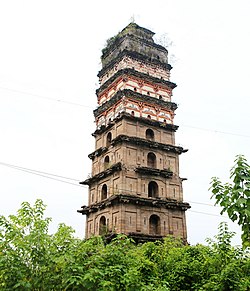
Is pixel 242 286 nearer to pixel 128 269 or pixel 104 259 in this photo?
pixel 128 269

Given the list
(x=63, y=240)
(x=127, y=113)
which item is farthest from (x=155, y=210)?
(x=63, y=240)

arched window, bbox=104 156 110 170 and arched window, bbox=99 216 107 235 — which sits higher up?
arched window, bbox=104 156 110 170

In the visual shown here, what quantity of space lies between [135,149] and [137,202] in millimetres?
5059

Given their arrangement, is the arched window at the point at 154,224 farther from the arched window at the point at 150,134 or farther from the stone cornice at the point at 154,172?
the arched window at the point at 150,134

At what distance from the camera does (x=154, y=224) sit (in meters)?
30.7

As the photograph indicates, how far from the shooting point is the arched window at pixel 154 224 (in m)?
30.2

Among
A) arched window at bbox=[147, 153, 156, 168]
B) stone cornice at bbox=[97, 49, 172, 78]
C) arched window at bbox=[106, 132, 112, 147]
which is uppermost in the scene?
stone cornice at bbox=[97, 49, 172, 78]

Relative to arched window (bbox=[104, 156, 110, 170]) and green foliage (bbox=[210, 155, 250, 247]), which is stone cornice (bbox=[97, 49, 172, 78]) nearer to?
arched window (bbox=[104, 156, 110, 170])

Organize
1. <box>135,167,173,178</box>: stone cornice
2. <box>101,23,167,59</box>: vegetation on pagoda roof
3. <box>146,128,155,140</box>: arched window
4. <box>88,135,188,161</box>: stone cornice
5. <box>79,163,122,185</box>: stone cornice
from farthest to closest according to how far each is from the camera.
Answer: <box>101,23,167,59</box>: vegetation on pagoda roof
<box>146,128,155,140</box>: arched window
<box>88,135,188,161</box>: stone cornice
<box>135,167,173,178</box>: stone cornice
<box>79,163,122,185</box>: stone cornice

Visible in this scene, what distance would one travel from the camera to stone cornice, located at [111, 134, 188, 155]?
31.6m

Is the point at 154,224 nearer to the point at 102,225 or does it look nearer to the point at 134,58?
the point at 102,225

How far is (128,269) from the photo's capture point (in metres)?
9.98

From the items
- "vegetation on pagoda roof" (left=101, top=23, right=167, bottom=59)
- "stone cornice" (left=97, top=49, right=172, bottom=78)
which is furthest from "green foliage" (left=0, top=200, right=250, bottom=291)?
"vegetation on pagoda roof" (left=101, top=23, right=167, bottom=59)

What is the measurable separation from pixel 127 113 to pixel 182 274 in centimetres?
1803
